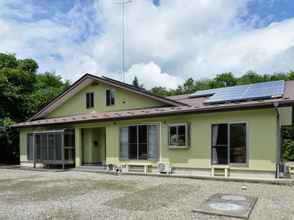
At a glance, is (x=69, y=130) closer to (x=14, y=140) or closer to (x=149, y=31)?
(x=14, y=140)

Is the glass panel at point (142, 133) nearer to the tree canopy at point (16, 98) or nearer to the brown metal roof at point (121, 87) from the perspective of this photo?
the brown metal roof at point (121, 87)

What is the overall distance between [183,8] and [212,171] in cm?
829

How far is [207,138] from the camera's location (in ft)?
35.5

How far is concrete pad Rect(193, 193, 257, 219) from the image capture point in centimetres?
571

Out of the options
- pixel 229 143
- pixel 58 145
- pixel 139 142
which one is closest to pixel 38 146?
pixel 58 145

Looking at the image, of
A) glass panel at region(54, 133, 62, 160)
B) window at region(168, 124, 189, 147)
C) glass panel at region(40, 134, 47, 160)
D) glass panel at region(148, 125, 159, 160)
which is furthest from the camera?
glass panel at region(40, 134, 47, 160)

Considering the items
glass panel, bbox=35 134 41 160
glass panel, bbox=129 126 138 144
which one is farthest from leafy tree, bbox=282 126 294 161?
glass panel, bbox=35 134 41 160

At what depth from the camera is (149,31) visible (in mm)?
Answer: 20188

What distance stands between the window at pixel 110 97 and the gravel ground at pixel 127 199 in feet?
19.0

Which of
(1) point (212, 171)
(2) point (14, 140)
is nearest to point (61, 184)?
(1) point (212, 171)

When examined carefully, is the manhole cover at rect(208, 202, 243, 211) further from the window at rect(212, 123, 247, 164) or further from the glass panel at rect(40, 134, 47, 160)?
the glass panel at rect(40, 134, 47, 160)

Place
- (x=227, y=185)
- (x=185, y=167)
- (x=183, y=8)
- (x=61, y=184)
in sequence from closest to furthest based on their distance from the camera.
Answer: (x=227, y=185) → (x=61, y=184) → (x=185, y=167) → (x=183, y=8)

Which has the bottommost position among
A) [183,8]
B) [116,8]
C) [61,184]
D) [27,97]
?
[61,184]

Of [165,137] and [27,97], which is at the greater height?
[27,97]
